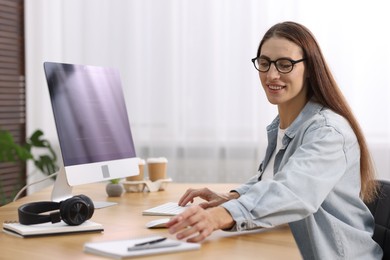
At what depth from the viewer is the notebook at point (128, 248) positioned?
1.46 metres

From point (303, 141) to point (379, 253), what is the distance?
0.42m

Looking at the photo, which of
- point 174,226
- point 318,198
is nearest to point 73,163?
point 174,226

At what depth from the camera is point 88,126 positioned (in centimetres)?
232

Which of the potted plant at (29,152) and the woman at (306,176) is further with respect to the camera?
the potted plant at (29,152)

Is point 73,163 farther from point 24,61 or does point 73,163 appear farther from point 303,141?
point 24,61

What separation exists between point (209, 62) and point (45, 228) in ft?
A: 7.78

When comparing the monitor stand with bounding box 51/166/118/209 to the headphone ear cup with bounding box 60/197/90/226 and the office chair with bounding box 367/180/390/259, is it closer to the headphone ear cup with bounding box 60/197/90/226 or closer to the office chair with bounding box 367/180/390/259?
the headphone ear cup with bounding box 60/197/90/226

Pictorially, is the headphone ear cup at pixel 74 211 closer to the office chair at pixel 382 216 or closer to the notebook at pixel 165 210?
the notebook at pixel 165 210

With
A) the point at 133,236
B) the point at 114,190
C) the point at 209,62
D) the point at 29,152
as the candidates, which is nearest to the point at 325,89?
the point at 133,236

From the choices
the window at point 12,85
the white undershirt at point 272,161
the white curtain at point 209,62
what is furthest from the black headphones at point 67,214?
the window at point 12,85

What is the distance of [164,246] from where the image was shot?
4.95 feet

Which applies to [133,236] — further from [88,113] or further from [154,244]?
[88,113]

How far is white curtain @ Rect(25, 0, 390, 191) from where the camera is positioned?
3799mm

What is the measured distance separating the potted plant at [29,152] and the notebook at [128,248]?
2542 millimetres
